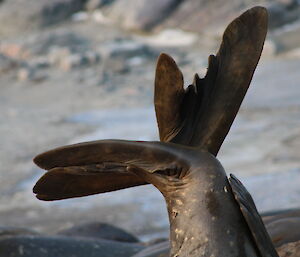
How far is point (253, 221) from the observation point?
2146 millimetres

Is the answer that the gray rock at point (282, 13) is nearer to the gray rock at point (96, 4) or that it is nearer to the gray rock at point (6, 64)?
the gray rock at point (96, 4)

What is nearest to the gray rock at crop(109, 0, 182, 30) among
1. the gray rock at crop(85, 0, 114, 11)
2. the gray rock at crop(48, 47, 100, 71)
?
the gray rock at crop(85, 0, 114, 11)

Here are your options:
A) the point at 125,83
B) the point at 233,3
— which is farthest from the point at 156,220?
the point at 233,3

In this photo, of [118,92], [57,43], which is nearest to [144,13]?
[57,43]

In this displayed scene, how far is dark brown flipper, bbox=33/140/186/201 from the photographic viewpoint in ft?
7.27

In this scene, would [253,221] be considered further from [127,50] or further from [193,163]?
[127,50]

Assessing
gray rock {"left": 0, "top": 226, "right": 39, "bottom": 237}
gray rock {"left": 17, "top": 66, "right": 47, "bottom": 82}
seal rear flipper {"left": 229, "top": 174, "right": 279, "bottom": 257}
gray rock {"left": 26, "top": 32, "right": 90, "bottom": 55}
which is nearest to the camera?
seal rear flipper {"left": 229, "top": 174, "right": 279, "bottom": 257}

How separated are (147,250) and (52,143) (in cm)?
398

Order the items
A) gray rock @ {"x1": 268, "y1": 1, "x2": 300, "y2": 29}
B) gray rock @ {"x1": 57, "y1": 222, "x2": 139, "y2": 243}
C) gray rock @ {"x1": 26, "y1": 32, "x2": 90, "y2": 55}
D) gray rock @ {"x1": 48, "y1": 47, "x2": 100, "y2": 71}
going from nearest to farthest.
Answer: gray rock @ {"x1": 57, "y1": 222, "x2": 139, "y2": 243}
gray rock @ {"x1": 48, "y1": 47, "x2": 100, "y2": 71}
gray rock @ {"x1": 268, "y1": 1, "x2": 300, "y2": 29}
gray rock @ {"x1": 26, "y1": 32, "x2": 90, "y2": 55}

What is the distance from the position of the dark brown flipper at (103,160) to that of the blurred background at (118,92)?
9.68 feet

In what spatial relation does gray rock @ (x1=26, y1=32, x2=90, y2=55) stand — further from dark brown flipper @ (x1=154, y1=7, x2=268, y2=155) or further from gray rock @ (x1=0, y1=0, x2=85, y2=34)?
dark brown flipper @ (x1=154, y1=7, x2=268, y2=155)

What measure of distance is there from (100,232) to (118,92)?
16.1 feet

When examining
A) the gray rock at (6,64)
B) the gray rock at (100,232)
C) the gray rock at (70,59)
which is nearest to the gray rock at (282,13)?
the gray rock at (70,59)

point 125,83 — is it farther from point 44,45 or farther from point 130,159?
point 130,159
